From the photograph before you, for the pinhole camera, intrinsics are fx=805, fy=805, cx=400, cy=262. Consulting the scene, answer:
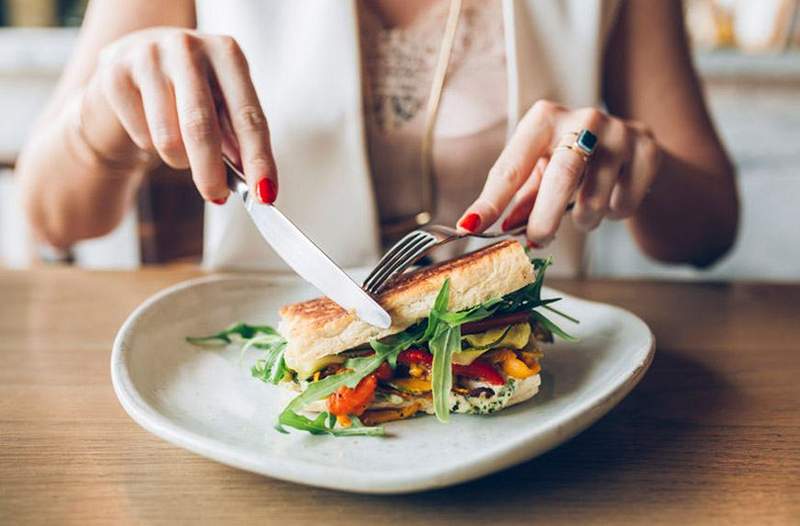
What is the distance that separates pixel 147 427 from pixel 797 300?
112 cm

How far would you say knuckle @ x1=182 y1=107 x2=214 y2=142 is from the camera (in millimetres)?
999

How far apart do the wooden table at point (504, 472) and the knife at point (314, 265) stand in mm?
218

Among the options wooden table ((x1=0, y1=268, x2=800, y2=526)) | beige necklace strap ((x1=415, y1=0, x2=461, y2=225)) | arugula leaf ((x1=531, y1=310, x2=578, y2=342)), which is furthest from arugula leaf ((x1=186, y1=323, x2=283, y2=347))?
beige necklace strap ((x1=415, y1=0, x2=461, y2=225))

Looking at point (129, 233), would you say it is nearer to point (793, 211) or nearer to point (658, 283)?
point (658, 283)

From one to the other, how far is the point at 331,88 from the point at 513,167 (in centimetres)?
61

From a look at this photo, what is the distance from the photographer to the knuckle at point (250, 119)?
103 centimetres

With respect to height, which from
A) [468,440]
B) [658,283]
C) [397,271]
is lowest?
[658,283]

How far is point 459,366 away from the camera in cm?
91

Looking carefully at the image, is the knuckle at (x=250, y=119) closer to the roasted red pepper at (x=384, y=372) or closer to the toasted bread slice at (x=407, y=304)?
the toasted bread slice at (x=407, y=304)

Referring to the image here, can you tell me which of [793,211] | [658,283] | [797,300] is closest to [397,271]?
[658,283]

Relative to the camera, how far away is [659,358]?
1107 mm

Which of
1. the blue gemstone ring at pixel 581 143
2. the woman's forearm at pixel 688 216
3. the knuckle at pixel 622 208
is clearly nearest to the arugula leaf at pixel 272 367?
the blue gemstone ring at pixel 581 143

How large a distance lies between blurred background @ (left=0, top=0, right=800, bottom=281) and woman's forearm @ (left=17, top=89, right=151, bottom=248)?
1.36 metres

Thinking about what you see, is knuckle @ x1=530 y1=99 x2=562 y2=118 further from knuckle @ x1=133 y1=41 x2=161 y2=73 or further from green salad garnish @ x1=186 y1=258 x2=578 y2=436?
knuckle @ x1=133 y1=41 x2=161 y2=73
